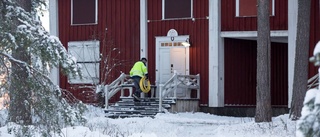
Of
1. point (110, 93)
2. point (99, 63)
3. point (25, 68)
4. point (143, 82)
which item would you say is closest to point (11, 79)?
point (25, 68)

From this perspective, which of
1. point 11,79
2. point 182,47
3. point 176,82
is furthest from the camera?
point 182,47

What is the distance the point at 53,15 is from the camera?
85.0 feet

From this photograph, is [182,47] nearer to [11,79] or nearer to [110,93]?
[110,93]

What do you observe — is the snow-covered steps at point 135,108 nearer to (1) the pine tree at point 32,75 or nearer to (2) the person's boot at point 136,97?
(2) the person's boot at point 136,97

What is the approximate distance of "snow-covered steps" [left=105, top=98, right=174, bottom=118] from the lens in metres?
21.0

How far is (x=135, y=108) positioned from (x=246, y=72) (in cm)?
497

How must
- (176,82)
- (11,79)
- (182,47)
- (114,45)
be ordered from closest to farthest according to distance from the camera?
(11,79)
(176,82)
(182,47)
(114,45)

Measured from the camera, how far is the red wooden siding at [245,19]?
21.2 meters

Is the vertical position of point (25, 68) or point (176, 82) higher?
point (25, 68)

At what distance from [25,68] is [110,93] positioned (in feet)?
41.1

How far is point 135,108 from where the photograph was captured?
2166 cm

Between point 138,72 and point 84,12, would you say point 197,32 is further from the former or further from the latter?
point 84,12

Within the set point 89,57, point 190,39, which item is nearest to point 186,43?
point 190,39

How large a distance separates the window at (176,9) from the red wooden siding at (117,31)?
1.23 m
